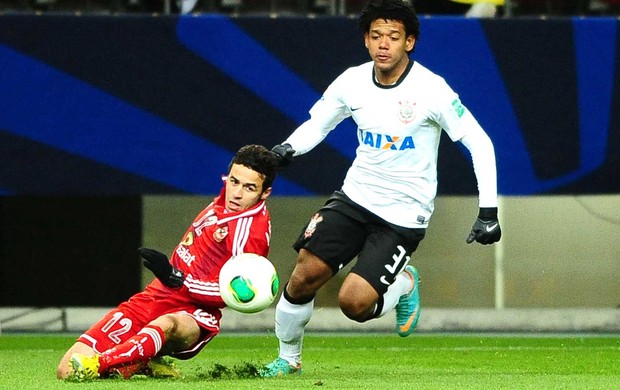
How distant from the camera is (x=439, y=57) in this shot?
10.7 metres

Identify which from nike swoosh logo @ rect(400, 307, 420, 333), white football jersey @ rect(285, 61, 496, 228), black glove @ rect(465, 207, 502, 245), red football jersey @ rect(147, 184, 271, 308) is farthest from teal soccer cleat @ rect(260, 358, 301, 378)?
black glove @ rect(465, 207, 502, 245)

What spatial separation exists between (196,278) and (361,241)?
0.91 meters

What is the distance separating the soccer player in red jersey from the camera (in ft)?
22.3

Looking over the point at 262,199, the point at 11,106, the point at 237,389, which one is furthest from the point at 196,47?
the point at 237,389

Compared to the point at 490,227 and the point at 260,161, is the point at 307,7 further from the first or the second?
the point at 490,227

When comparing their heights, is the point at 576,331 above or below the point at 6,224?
below

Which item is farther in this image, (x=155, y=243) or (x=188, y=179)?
(x=155, y=243)

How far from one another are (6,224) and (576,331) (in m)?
4.99

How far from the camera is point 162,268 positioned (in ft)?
22.0

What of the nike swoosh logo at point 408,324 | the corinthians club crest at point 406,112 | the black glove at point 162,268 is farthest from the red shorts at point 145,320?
the corinthians club crest at point 406,112

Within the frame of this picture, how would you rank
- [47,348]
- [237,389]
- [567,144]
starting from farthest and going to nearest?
[567,144]
[47,348]
[237,389]

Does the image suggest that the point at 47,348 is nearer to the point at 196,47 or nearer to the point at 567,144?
the point at 196,47

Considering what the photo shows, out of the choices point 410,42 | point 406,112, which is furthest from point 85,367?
point 410,42

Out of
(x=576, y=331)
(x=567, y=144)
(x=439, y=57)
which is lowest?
(x=576, y=331)
